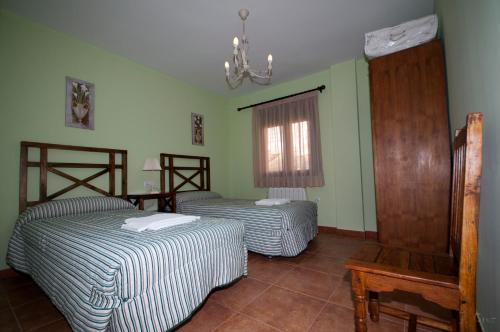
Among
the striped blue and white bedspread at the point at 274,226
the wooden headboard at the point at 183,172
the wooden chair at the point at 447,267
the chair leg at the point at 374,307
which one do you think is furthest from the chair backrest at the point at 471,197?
the wooden headboard at the point at 183,172

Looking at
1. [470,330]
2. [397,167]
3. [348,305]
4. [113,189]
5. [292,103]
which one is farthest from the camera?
[292,103]

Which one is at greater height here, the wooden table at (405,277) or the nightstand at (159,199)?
the nightstand at (159,199)


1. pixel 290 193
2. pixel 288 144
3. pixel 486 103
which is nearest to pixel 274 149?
pixel 288 144

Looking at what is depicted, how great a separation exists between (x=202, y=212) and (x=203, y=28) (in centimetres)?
251

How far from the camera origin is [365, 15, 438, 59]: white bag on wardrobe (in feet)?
6.88

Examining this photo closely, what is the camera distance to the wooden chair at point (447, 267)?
2.70ft

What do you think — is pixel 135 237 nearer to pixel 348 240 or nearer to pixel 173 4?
pixel 173 4

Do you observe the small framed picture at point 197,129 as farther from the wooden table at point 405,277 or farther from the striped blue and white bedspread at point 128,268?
the wooden table at point 405,277

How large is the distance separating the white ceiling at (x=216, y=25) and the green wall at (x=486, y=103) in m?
1.34

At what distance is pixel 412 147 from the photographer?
2.12m

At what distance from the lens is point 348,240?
3248 mm

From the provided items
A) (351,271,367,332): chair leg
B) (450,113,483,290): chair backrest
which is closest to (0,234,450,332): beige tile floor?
(351,271,367,332): chair leg

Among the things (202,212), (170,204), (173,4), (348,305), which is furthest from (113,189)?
(348,305)

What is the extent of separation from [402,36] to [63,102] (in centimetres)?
407
